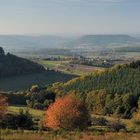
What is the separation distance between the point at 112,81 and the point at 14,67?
55.2 meters

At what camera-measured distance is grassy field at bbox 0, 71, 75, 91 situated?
126875 mm

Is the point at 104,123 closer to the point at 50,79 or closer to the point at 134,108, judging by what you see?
the point at 134,108

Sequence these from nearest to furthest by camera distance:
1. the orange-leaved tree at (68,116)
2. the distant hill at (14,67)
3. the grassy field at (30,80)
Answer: the orange-leaved tree at (68,116) → the grassy field at (30,80) → the distant hill at (14,67)

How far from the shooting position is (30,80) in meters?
139

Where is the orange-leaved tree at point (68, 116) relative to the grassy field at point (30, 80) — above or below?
above

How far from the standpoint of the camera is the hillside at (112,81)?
92481mm

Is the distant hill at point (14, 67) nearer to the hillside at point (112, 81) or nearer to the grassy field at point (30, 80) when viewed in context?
the grassy field at point (30, 80)

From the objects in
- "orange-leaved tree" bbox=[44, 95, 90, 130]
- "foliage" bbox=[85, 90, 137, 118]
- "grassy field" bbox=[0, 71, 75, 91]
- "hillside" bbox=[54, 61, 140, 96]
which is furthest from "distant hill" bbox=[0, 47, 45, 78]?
"orange-leaved tree" bbox=[44, 95, 90, 130]

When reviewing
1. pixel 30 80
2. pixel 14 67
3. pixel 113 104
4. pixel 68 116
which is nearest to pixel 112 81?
pixel 113 104

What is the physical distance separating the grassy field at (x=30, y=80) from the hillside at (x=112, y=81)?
88.1ft

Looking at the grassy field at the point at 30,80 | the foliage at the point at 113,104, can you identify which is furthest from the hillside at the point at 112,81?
the grassy field at the point at 30,80

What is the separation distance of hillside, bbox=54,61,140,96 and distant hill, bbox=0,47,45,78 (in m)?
40.3

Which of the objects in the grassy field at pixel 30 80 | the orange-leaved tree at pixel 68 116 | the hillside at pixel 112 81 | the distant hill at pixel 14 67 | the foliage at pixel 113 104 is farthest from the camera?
the distant hill at pixel 14 67

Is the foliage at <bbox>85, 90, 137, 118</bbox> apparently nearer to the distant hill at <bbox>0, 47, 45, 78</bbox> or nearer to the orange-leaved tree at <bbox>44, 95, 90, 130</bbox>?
the orange-leaved tree at <bbox>44, 95, 90, 130</bbox>
